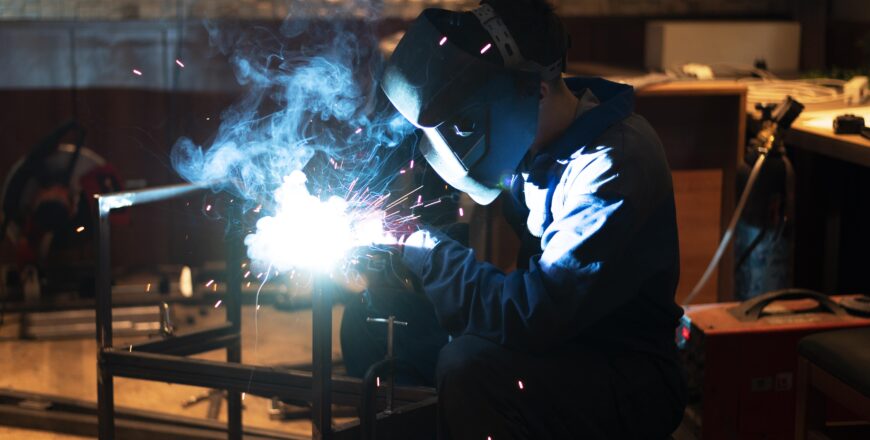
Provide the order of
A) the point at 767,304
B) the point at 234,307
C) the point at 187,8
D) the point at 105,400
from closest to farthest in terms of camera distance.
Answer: the point at 105,400
the point at 767,304
the point at 234,307
the point at 187,8

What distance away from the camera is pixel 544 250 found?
79.1 inches

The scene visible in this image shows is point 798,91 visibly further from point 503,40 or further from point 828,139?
point 503,40

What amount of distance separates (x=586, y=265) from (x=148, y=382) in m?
2.46

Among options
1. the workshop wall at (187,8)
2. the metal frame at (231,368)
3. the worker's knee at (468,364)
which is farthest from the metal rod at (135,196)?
the workshop wall at (187,8)

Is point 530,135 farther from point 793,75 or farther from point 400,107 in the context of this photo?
point 793,75

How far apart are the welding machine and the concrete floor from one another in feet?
4.35

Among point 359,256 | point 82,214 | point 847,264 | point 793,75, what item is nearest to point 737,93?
point 847,264

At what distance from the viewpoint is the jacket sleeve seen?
189cm

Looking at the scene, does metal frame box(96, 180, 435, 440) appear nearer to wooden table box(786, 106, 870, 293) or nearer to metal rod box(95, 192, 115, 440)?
metal rod box(95, 192, 115, 440)

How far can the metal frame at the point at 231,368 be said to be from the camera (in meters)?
2.12

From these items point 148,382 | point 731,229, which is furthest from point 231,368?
point 731,229

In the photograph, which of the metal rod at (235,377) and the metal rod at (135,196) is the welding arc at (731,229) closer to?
the metal rod at (235,377)

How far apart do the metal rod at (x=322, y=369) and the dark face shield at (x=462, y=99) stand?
41 cm

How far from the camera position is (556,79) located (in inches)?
81.0
